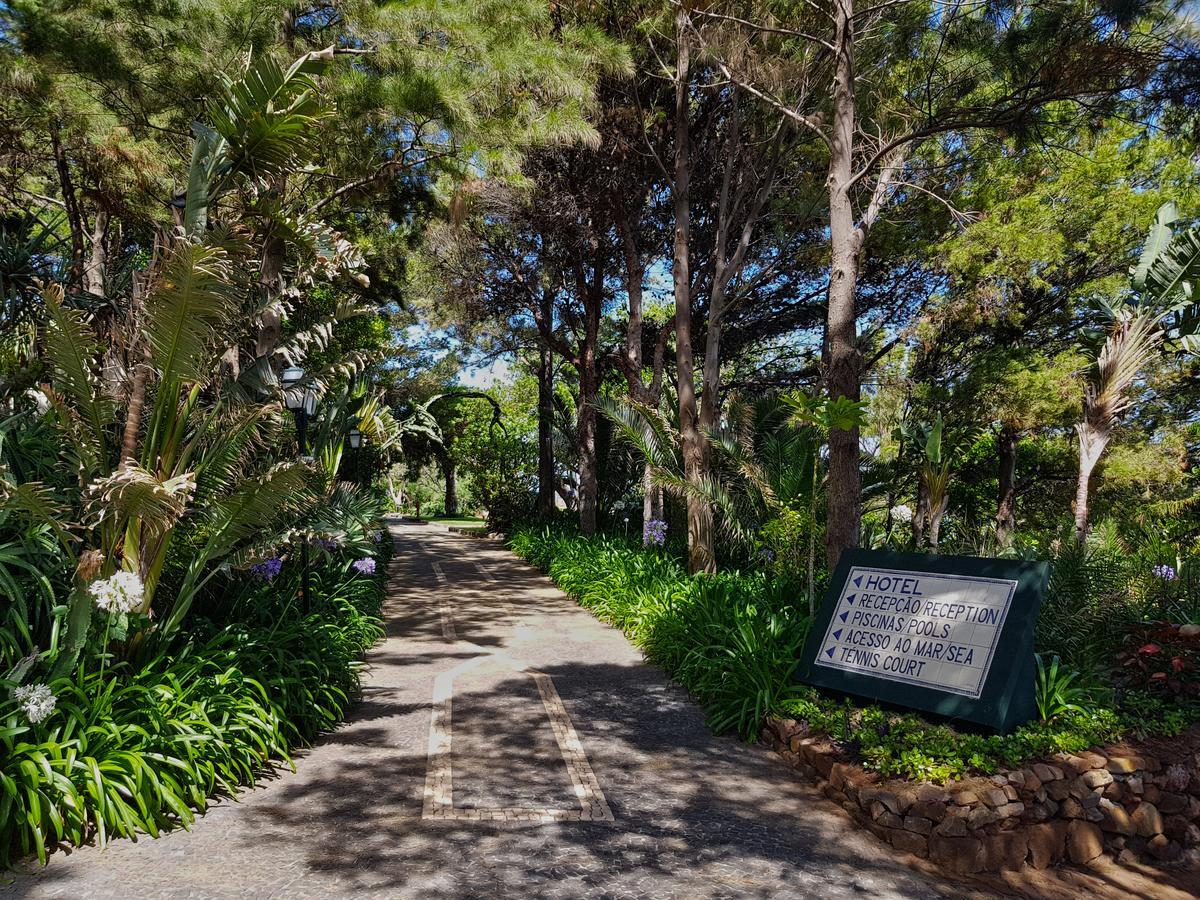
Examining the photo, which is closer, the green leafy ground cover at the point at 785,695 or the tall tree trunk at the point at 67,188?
the green leafy ground cover at the point at 785,695

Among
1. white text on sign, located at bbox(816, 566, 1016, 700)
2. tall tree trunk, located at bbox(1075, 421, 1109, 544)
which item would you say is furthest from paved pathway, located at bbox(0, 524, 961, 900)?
tall tree trunk, located at bbox(1075, 421, 1109, 544)

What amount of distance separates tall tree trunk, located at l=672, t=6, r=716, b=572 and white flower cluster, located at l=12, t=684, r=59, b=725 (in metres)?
7.89

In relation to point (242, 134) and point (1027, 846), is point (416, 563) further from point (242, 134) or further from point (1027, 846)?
point (1027, 846)

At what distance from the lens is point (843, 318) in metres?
7.41

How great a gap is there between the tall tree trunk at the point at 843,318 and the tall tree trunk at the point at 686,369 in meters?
3.42

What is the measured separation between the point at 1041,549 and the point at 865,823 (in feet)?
22.1

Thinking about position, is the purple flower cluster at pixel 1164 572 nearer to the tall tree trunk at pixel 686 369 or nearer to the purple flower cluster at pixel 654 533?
the tall tree trunk at pixel 686 369

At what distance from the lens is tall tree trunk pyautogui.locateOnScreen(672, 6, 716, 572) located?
10.9m

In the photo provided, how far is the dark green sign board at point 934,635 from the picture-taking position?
5047 mm

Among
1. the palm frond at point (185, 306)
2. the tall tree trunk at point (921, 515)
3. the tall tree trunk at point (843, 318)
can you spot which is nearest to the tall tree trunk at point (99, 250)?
the palm frond at point (185, 306)

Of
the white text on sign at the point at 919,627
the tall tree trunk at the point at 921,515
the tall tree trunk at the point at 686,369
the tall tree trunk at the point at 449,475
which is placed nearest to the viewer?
the white text on sign at the point at 919,627

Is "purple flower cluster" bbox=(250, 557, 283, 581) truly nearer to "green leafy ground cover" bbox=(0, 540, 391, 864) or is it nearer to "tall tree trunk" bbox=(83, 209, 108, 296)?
"green leafy ground cover" bbox=(0, 540, 391, 864)

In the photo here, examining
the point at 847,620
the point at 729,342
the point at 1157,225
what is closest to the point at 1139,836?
the point at 847,620

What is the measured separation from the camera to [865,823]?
A: 4.70 m
